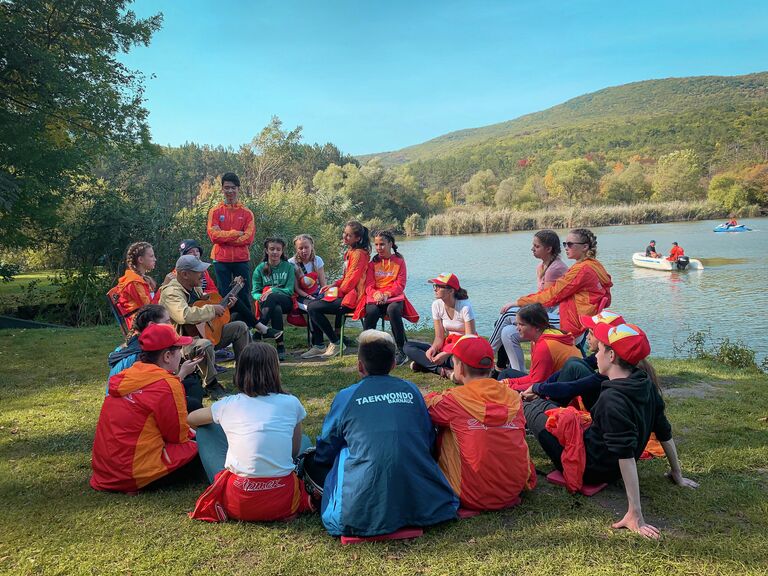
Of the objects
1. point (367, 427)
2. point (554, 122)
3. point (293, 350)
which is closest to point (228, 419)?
point (367, 427)

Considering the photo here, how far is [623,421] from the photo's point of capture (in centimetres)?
287

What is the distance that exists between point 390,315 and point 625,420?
361 centimetres

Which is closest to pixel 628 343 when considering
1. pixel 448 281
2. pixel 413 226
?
pixel 448 281

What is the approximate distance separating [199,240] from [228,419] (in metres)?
9.65

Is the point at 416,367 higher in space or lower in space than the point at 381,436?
lower

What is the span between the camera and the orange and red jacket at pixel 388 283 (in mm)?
6344

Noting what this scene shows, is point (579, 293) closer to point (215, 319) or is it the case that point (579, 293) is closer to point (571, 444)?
point (571, 444)

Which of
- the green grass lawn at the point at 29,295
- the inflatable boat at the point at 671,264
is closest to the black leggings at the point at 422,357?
the green grass lawn at the point at 29,295

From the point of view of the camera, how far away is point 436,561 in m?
2.51

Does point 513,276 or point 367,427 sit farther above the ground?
point 367,427

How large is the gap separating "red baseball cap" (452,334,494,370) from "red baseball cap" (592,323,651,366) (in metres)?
0.64

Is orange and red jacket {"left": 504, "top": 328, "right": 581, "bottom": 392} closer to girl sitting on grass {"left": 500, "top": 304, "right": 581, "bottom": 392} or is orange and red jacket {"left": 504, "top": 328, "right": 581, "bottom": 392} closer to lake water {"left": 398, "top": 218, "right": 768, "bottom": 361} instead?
girl sitting on grass {"left": 500, "top": 304, "right": 581, "bottom": 392}

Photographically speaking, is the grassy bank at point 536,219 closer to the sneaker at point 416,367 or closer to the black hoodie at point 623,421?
the sneaker at point 416,367

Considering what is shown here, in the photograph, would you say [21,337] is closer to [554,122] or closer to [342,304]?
[342,304]
